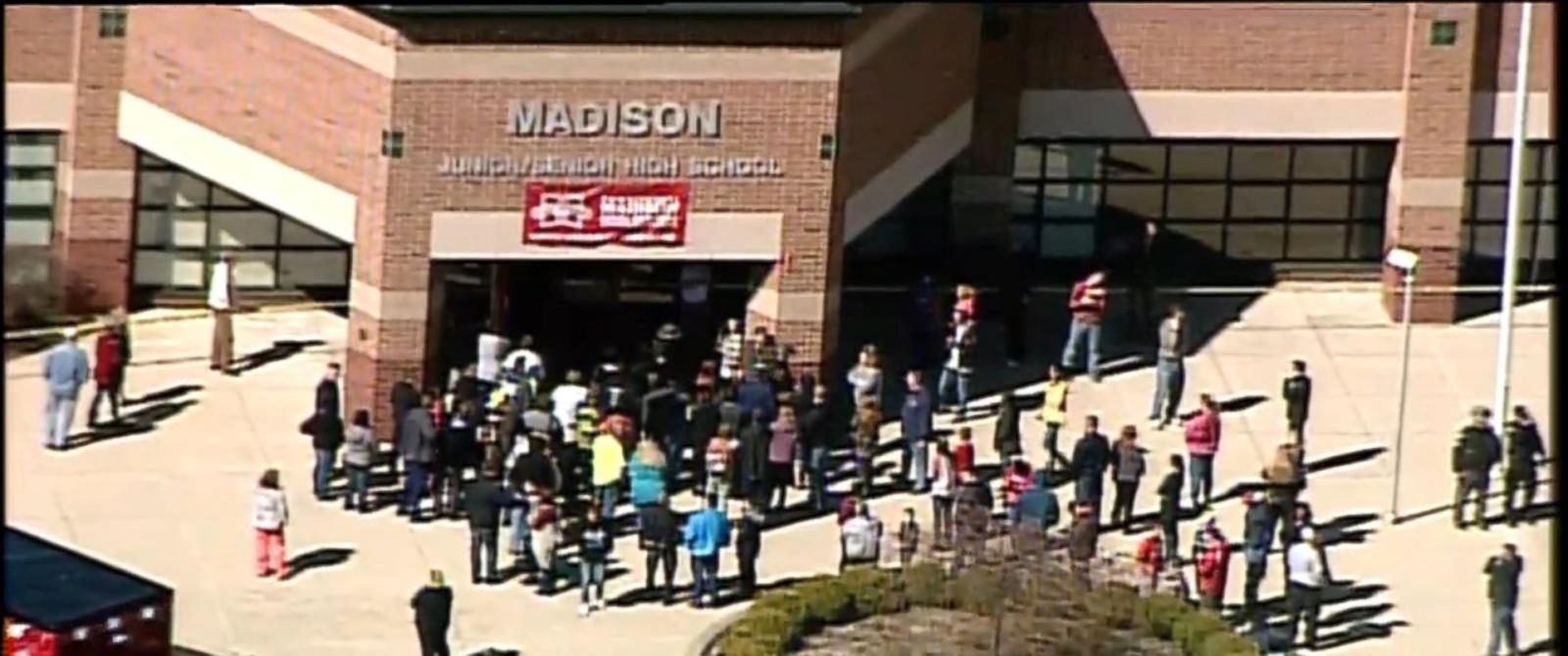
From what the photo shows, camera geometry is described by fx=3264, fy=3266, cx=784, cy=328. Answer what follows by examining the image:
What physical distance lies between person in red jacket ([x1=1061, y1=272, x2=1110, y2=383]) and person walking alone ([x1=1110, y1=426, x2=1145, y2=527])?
3.66 metres

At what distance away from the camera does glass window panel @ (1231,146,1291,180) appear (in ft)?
109

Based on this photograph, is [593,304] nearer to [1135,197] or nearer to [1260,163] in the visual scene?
[1135,197]

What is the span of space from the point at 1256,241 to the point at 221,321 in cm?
1097

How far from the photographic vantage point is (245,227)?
31719 mm

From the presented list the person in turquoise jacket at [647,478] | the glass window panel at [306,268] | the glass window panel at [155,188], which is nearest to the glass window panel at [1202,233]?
the glass window panel at [306,268]

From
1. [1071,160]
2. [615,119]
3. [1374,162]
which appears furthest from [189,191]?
[1374,162]

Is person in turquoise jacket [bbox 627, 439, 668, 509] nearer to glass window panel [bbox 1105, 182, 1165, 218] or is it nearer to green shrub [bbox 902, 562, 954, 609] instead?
green shrub [bbox 902, 562, 954, 609]

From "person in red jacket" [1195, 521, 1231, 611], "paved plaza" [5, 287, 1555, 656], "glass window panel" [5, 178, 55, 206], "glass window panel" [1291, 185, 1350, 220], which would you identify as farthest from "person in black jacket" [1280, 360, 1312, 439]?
"glass window panel" [5, 178, 55, 206]

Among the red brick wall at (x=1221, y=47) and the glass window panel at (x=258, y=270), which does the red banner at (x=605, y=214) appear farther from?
the red brick wall at (x=1221, y=47)

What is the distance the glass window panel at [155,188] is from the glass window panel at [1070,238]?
28.7 ft

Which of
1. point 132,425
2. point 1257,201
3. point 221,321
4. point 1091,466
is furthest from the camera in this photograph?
point 1257,201

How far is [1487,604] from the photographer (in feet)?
81.7

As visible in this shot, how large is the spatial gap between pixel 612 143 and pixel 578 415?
306 centimetres

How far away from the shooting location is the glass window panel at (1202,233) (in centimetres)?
3347
